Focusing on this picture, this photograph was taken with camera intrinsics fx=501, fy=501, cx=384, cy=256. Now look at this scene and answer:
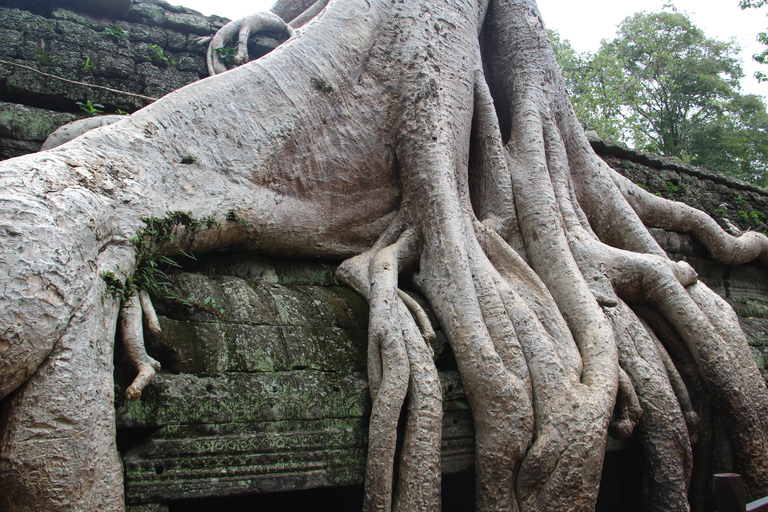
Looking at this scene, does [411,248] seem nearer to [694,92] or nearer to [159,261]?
[159,261]

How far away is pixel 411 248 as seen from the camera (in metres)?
2.41

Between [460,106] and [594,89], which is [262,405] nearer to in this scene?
[460,106]

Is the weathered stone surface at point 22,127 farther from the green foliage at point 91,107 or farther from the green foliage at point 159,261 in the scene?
the green foliage at point 159,261

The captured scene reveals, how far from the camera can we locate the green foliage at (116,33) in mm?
3225

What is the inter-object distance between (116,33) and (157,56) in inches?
10.7

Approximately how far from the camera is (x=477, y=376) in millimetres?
1898

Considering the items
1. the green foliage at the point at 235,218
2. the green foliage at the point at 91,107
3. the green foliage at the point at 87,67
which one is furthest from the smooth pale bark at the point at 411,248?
the green foliage at the point at 87,67

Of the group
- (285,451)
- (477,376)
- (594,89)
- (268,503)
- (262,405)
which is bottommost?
(268,503)

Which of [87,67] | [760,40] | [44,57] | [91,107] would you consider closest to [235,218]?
[91,107]

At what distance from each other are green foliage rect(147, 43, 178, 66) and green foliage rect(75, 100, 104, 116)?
66 centimetres

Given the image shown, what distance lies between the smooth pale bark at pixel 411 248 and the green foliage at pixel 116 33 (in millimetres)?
1437

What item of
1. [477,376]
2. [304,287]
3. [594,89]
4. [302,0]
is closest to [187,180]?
[304,287]

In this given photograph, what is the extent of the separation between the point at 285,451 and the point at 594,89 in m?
12.2

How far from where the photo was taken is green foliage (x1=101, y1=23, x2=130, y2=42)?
3.22 m
